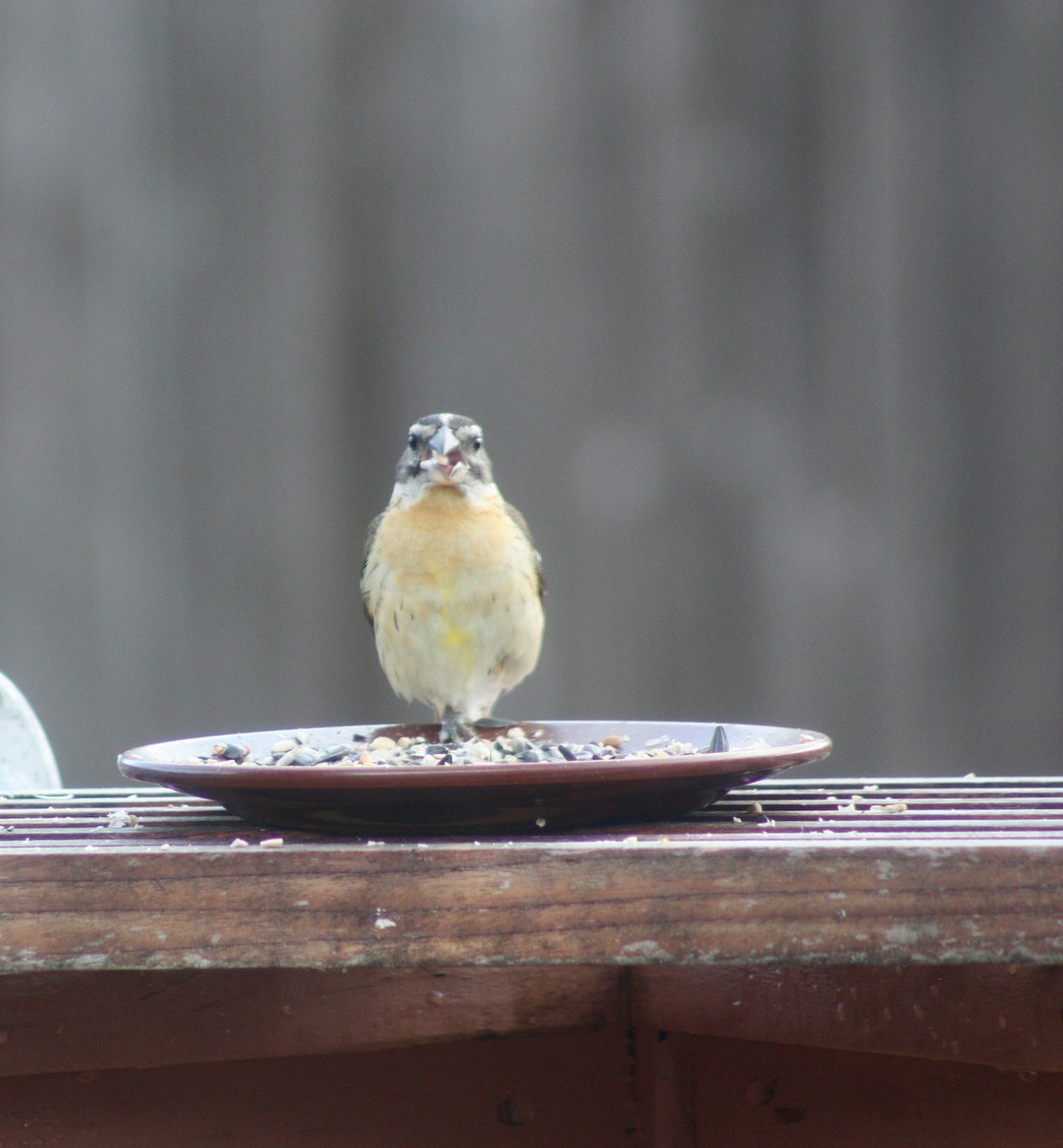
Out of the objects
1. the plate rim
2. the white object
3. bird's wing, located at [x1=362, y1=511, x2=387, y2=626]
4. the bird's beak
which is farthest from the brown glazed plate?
bird's wing, located at [x1=362, y1=511, x2=387, y2=626]

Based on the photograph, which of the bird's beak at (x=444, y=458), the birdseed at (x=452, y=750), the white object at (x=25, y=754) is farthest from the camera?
the bird's beak at (x=444, y=458)

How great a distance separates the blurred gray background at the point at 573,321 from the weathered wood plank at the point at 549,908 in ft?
6.11

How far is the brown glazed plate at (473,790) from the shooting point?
141cm

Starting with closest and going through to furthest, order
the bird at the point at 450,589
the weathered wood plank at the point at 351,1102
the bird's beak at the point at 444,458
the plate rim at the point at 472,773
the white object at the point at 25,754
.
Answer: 1. the weathered wood plank at the point at 351,1102
2. the plate rim at the point at 472,773
3. the white object at the point at 25,754
4. the bird's beak at the point at 444,458
5. the bird at the point at 450,589

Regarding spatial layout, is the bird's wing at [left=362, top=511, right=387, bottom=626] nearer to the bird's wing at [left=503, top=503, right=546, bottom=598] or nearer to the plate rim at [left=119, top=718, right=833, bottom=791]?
the bird's wing at [left=503, top=503, right=546, bottom=598]

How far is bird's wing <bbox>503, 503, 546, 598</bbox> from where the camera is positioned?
310 cm

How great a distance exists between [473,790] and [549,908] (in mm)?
259

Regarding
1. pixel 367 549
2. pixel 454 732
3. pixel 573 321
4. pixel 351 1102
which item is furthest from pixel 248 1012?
pixel 573 321

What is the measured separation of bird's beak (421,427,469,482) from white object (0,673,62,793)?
0.85 meters

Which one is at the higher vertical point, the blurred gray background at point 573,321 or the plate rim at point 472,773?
the blurred gray background at point 573,321

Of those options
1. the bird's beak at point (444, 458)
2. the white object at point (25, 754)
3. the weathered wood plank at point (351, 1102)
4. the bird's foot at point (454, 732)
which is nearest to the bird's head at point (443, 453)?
the bird's beak at point (444, 458)

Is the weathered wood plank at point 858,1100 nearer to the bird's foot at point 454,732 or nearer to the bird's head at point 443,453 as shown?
the bird's foot at point 454,732

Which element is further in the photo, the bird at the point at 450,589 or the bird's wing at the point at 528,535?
the bird's wing at the point at 528,535

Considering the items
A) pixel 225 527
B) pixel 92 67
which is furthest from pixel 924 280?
pixel 92 67
